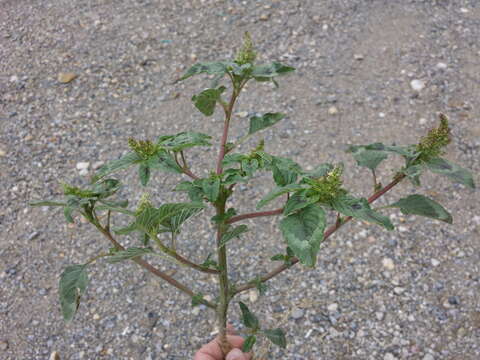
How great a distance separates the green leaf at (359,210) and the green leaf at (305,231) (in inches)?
1.4

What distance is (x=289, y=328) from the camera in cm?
180

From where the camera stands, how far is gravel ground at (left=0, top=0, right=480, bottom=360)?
180cm

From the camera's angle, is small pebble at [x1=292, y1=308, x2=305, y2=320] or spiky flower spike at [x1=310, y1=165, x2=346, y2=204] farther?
small pebble at [x1=292, y1=308, x2=305, y2=320]

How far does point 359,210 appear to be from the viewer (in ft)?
2.53

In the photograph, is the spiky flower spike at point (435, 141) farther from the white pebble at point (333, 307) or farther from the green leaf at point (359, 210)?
the white pebble at point (333, 307)

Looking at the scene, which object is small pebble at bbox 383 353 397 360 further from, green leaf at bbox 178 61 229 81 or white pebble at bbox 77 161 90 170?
white pebble at bbox 77 161 90 170

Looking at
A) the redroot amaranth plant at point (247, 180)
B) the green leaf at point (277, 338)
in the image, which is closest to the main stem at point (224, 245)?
the redroot amaranth plant at point (247, 180)

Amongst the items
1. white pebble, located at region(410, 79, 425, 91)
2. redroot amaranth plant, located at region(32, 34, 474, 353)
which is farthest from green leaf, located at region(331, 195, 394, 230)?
white pebble, located at region(410, 79, 425, 91)

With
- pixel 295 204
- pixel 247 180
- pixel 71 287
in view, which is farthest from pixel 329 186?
pixel 71 287

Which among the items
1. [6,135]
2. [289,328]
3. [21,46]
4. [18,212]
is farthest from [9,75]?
[289,328]

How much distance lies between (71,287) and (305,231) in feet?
1.54

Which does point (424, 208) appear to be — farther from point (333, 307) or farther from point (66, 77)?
point (66, 77)

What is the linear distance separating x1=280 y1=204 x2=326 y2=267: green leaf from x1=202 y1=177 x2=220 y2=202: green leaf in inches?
5.7

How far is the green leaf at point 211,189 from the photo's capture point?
2.76 feet
